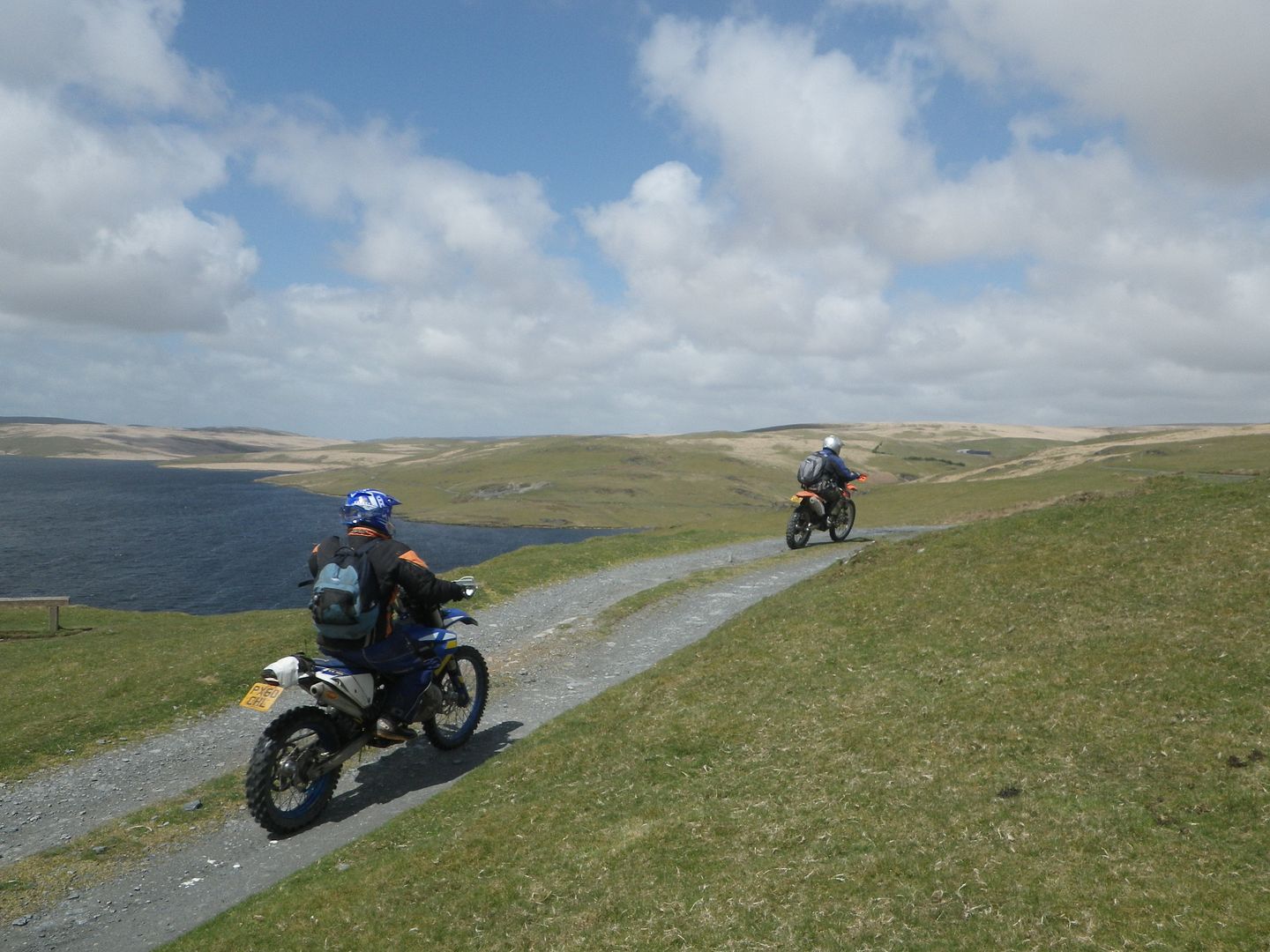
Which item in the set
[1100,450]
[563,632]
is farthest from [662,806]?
[1100,450]

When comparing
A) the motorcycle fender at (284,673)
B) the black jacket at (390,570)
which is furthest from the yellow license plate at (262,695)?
the black jacket at (390,570)

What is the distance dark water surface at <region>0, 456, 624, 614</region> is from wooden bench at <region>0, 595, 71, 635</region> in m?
20.6

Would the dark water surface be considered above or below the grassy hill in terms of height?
below

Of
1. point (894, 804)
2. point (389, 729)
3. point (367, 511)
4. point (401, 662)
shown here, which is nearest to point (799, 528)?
point (401, 662)

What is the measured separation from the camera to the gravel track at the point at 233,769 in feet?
27.9

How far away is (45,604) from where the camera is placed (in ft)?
115

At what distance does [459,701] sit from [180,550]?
136m

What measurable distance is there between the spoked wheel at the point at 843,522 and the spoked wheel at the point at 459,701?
69.1 ft

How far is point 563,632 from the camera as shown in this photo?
66.6 ft

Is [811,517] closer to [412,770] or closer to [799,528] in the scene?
[799,528]

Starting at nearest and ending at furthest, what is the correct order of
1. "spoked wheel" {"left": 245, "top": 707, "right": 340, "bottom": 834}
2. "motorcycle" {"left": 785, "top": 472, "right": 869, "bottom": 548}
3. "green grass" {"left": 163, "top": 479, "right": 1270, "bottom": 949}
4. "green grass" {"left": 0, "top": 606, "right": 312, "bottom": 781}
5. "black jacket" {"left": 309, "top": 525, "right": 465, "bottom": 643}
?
"green grass" {"left": 163, "top": 479, "right": 1270, "bottom": 949}, "spoked wheel" {"left": 245, "top": 707, "right": 340, "bottom": 834}, "black jacket" {"left": 309, "top": 525, "right": 465, "bottom": 643}, "green grass" {"left": 0, "top": 606, "right": 312, "bottom": 781}, "motorcycle" {"left": 785, "top": 472, "right": 869, "bottom": 548}

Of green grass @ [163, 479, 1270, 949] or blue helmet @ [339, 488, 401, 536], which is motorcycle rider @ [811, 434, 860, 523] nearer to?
green grass @ [163, 479, 1270, 949]

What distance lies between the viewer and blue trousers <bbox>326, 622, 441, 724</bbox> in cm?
1085

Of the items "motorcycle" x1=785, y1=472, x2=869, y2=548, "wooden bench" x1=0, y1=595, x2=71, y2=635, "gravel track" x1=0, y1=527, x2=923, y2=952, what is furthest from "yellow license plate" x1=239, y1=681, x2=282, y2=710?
"wooden bench" x1=0, y1=595, x2=71, y2=635
